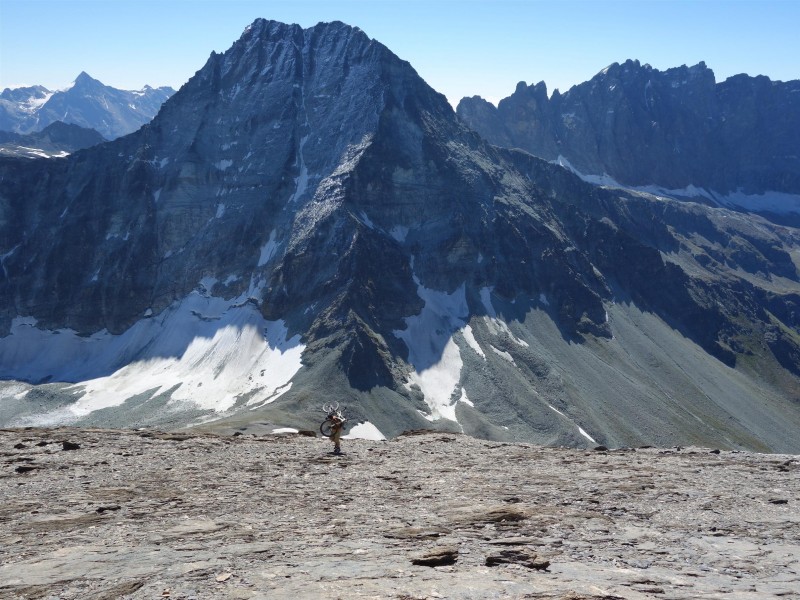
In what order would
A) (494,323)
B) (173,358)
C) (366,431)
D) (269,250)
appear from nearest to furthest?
(366,431)
(173,358)
(494,323)
(269,250)

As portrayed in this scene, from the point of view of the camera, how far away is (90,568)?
18078 millimetres

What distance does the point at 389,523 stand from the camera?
73.5 ft

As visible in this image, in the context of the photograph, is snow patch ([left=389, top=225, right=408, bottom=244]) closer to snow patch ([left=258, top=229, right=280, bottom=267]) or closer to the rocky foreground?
snow patch ([left=258, top=229, right=280, bottom=267])

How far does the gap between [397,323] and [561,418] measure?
4223cm

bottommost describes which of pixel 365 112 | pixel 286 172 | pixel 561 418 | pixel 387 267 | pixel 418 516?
pixel 561 418

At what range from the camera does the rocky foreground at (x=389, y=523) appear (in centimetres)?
1691

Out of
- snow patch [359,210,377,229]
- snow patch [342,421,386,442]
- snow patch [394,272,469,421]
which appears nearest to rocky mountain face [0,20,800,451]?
snow patch [342,421,386,442]

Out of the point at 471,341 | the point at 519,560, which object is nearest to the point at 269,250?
the point at 471,341

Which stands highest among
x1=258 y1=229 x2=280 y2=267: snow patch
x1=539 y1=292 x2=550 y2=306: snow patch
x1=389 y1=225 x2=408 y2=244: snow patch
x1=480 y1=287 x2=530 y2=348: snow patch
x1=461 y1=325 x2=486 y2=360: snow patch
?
x1=389 y1=225 x2=408 y2=244: snow patch

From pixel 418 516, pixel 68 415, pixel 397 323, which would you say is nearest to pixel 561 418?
pixel 397 323

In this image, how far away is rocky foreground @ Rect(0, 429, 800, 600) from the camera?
16.9 meters

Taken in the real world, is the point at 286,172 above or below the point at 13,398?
above

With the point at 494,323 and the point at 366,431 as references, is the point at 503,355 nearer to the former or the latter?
the point at 494,323

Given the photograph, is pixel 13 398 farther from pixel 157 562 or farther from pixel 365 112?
pixel 157 562
